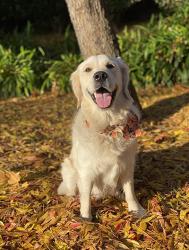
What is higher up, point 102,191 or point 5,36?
point 5,36

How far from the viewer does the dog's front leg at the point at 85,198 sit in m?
3.67

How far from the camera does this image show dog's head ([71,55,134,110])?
3449 mm

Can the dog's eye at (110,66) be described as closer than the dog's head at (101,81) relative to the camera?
No

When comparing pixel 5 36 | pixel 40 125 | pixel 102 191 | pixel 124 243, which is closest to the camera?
pixel 124 243

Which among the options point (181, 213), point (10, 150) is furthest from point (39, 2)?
point (181, 213)

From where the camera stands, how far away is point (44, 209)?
12.6 ft

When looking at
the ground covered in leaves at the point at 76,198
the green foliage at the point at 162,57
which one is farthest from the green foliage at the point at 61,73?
the ground covered in leaves at the point at 76,198

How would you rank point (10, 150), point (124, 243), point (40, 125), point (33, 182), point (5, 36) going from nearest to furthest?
point (124, 243)
point (33, 182)
point (10, 150)
point (40, 125)
point (5, 36)

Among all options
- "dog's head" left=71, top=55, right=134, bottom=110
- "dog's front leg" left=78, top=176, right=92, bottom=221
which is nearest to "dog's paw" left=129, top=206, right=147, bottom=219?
"dog's front leg" left=78, top=176, right=92, bottom=221

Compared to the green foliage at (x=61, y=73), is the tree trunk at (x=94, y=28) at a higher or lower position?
higher

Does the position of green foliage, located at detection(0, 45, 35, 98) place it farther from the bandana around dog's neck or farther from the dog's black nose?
the dog's black nose

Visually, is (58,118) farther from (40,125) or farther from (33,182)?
(33,182)

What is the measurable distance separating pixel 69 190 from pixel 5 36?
24.2ft

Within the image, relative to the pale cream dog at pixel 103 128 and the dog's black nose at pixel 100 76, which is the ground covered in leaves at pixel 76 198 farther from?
the dog's black nose at pixel 100 76
